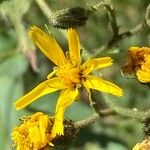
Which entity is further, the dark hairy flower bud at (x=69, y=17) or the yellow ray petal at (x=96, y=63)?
the dark hairy flower bud at (x=69, y=17)

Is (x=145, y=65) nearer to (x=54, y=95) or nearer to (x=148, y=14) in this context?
(x=148, y=14)

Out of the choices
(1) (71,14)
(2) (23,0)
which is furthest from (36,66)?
(1) (71,14)

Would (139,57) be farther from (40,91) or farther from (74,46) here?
(40,91)

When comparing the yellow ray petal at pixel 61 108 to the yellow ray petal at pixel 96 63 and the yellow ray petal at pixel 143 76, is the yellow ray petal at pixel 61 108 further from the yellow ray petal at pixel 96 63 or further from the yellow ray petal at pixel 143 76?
the yellow ray petal at pixel 143 76

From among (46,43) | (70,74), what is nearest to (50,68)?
(70,74)

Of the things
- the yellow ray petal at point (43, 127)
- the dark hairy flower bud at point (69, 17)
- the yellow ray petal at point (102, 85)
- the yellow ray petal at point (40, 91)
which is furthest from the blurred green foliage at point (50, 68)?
the yellow ray petal at point (43, 127)

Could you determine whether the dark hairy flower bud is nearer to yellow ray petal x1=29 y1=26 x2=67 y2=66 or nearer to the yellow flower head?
yellow ray petal x1=29 y1=26 x2=67 y2=66

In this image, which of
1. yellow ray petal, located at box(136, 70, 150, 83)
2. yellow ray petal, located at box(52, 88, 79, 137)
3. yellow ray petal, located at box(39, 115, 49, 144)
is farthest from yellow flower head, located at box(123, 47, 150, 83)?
yellow ray petal, located at box(39, 115, 49, 144)
